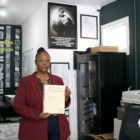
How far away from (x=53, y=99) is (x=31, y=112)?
216 millimetres

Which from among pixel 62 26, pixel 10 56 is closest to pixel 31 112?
pixel 62 26

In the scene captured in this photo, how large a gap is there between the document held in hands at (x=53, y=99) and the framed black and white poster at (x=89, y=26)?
8.43 ft

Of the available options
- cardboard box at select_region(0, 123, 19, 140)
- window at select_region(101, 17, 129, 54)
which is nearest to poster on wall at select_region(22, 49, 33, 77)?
window at select_region(101, 17, 129, 54)

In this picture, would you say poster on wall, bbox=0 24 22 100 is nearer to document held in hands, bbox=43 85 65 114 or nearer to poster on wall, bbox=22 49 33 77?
poster on wall, bbox=22 49 33 77

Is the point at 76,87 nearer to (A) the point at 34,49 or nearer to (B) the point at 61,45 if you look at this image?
(B) the point at 61,45

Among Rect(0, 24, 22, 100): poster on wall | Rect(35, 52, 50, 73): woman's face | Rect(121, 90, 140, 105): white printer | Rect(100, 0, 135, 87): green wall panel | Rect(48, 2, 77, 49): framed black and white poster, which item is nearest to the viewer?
Rect(35, 52, 50, 73): woman's face

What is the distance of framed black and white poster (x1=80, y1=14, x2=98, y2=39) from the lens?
4.23m

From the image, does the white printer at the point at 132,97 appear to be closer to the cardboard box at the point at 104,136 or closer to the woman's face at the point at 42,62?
the cardboard box at the point at 104,136

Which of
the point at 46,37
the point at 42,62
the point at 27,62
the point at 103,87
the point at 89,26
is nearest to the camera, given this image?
the point at 42,62

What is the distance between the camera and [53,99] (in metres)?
1.81

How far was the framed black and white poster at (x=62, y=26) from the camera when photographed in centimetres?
396

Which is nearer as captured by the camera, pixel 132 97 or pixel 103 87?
pixel 132 97

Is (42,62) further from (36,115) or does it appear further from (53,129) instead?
(53,129)

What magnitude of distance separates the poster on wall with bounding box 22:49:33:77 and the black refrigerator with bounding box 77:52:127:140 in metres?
1.92
